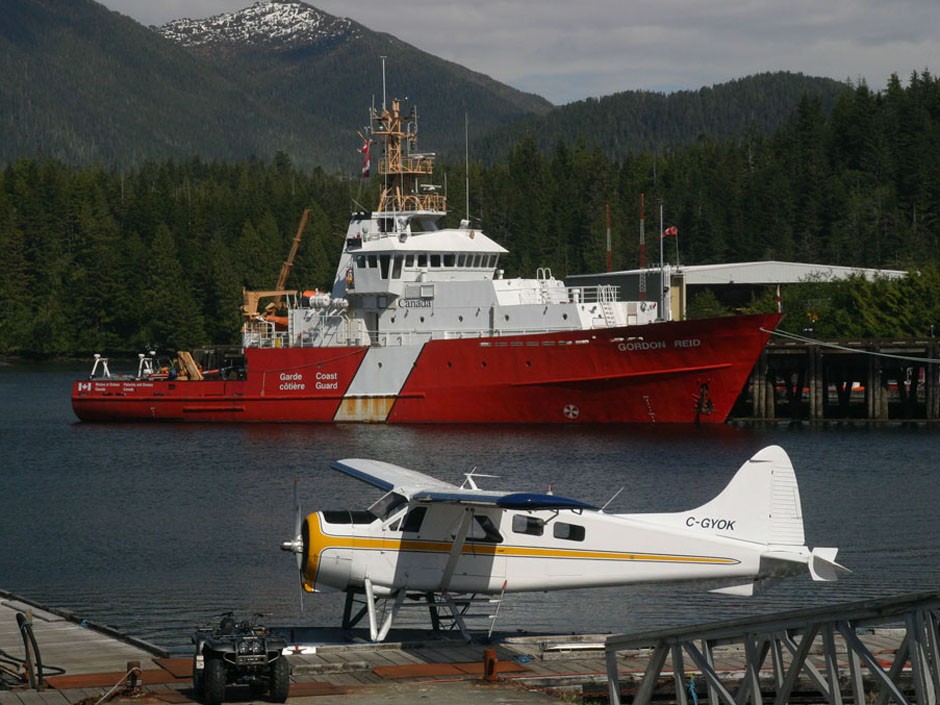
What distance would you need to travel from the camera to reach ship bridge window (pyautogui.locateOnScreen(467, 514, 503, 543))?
44.0 ft

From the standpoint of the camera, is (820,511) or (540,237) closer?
(820,511)

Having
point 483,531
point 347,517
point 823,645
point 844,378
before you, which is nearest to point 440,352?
point 844,378

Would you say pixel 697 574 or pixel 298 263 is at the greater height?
pixel 298 263

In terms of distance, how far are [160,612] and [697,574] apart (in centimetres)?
714

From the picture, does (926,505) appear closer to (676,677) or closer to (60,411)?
(676,677)

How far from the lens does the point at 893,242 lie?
7644cm

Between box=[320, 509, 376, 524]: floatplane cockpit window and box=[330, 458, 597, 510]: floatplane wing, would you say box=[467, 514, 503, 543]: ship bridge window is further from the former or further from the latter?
box=[320, 509, 376, 524]: floatplane cockpit window

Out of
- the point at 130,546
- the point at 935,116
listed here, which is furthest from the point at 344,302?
the point at 935,116

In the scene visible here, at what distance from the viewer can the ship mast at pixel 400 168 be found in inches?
1677

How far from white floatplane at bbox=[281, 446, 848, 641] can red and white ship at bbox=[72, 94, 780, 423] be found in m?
22.5

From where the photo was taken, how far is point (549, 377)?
3722 centimetres

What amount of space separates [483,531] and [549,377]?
78.5 ft

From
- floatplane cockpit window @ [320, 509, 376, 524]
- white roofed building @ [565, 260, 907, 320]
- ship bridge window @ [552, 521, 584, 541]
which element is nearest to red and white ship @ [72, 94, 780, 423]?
white roofed building @ [565, 260, 907, 320]

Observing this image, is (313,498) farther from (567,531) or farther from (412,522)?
(567,531)
